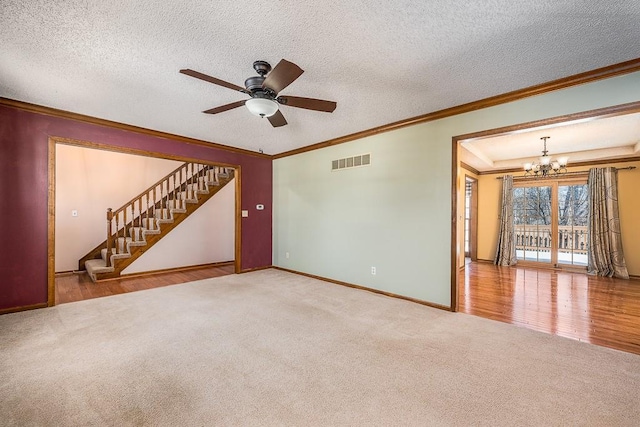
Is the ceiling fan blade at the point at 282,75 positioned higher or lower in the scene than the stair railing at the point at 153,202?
higher

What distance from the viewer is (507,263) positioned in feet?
22.4

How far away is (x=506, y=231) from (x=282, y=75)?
713 centimetres

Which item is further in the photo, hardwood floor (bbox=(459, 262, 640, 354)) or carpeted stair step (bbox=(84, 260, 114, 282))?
carpeted stair step (bbox=(84, 260, 114, 282))

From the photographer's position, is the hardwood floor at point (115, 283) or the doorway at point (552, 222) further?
the doorway at point (552, 222)

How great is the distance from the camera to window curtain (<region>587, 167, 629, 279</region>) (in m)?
5.57

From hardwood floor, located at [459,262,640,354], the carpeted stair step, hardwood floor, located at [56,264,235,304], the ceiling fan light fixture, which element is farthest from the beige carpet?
the ceiling fan light fixture

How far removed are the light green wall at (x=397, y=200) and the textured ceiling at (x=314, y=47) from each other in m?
0.32

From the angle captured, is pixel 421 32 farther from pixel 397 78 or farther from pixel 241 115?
pixel 241 115

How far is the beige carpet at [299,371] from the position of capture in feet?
5.57

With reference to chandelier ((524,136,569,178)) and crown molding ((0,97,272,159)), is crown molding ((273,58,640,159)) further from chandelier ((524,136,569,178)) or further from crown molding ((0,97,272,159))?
crown molding ((0,97,272,159))

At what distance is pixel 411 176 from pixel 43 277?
5264 millimetres

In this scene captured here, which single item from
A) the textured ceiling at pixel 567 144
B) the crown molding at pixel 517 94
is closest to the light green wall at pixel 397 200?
the crown molding at pixel 517 94

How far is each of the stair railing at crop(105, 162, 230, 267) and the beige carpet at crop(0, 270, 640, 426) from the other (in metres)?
2.49

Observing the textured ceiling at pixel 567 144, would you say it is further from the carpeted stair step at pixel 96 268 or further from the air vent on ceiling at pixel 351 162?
the carpeted stair step at pixel 96 268
